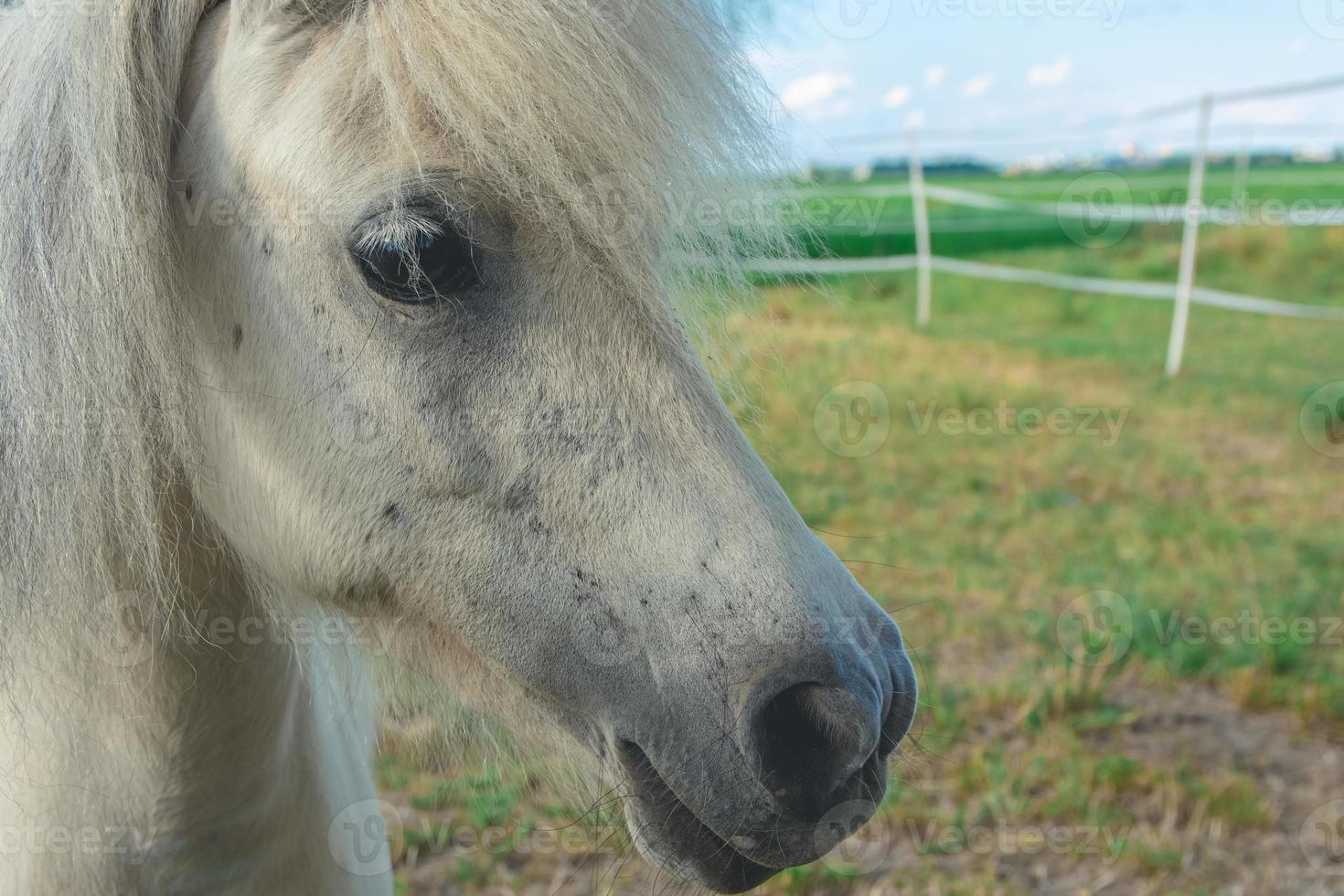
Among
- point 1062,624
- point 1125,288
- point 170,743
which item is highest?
point 1125,288

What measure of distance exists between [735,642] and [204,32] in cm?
123

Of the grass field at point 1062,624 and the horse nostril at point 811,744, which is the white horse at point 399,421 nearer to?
the horse nostril at point 811,744

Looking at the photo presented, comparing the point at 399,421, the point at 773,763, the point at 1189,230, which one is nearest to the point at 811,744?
the point at 773,763

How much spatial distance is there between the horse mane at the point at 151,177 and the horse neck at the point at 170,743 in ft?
0.38

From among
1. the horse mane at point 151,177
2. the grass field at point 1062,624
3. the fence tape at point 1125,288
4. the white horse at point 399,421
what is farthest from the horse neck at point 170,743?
the fence tape at point 1125,288

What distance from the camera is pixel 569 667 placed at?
4.60ft

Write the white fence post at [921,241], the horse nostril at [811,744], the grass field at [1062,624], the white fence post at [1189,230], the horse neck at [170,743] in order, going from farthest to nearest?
the white fence post at [921,241] < the white fence post at [1189,230] < the grass field at [1062,624] < the horse neck at [170,743] < the horse nostril at [811,744]

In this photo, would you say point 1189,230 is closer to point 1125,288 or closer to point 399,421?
point 1125,288

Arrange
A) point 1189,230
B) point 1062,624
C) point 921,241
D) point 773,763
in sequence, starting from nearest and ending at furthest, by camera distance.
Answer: point 773,763 < point 1062,624 < point 1189,230 < point 921,241

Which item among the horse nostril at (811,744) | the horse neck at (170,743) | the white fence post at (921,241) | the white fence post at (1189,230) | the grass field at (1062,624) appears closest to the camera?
the horse nostril at (811,744)

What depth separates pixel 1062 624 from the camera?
14.6 ft

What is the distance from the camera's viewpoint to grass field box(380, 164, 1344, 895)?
3.08 m

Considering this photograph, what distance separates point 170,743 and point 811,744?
1.02m

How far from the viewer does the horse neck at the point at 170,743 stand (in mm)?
1547
